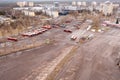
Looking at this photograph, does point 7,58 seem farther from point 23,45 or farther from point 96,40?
point 96,40

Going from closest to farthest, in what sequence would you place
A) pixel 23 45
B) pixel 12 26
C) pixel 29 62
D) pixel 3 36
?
pixel 29 62 < pixel 23 45 < pixel 3 36 < pixel 12 26

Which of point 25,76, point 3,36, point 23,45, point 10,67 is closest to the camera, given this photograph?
point 25,76

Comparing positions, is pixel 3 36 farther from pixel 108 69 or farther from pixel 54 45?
pixel 108 69

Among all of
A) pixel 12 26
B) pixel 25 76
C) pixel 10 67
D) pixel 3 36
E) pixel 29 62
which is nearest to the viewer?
pixel 25 76

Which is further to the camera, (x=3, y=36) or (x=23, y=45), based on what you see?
(x=3, y=36)

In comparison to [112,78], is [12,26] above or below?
above

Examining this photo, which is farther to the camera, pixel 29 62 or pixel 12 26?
pixel 12 26

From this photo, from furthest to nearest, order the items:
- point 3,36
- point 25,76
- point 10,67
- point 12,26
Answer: point 12,26 → point 3,36 → point 10,67 → point 25,76

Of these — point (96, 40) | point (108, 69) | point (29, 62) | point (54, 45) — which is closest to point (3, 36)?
point (54, 45)

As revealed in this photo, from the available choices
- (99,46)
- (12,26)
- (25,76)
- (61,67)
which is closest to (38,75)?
(25,76)
